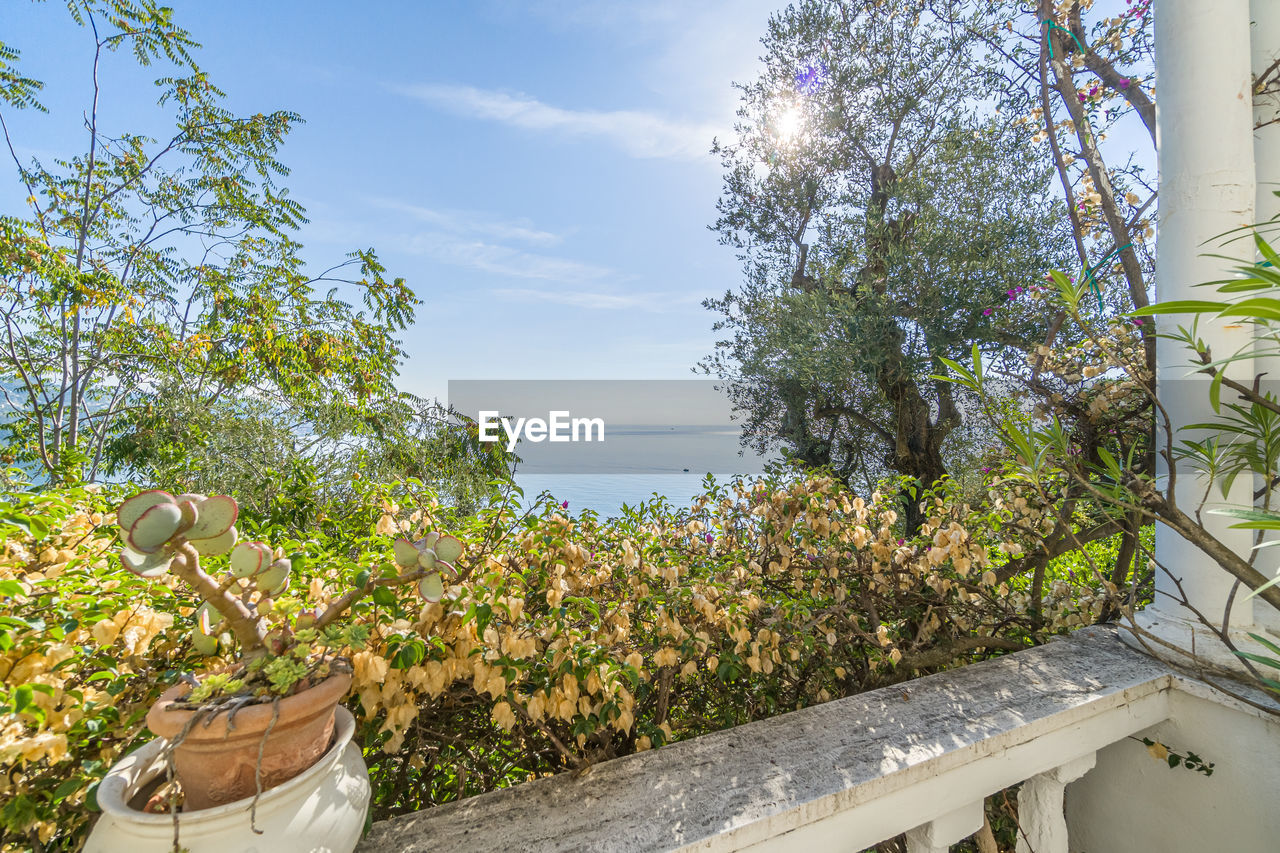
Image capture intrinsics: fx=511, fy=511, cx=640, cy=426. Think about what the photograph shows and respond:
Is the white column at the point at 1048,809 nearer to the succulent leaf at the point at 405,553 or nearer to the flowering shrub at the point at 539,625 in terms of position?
the flowering shrub at the point at 539,625

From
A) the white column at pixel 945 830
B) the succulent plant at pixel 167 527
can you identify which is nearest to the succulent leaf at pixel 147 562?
the succulent plant at pixel 167 527

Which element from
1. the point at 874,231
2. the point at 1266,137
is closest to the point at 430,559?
the point at 1266,137

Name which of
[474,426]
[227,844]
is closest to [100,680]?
[227,844]

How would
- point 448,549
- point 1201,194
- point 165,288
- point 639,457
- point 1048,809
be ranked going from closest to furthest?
point 448,549
point 1048,809
point 1201,194
point 165,288
point 639,457

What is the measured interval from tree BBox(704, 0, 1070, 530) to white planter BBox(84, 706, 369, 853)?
158 inches

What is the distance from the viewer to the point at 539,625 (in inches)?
44.1

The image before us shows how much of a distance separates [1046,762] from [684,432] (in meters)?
6.14

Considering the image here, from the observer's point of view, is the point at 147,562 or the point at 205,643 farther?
the point at 205,643

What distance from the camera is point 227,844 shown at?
641 millimetres

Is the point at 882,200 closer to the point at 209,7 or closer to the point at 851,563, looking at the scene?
the point at 851,563

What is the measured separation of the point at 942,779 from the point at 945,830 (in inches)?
5.1

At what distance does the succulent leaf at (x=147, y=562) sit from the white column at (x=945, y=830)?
143 cm

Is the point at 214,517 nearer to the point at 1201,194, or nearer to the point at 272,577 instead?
the point at 272,577

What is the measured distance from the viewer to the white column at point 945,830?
107 cm
